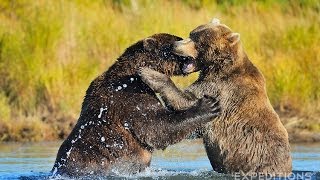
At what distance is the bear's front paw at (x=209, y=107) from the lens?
33.9 ft

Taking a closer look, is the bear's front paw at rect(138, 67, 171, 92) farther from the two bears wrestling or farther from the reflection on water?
the reflection on water

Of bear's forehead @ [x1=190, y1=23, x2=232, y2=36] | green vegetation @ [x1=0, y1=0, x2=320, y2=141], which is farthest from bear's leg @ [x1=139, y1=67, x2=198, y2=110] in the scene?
green vegetation @ [x1=0, y1=0, x2=320, y2=141]

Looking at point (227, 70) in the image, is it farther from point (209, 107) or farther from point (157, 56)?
point (157, 56)

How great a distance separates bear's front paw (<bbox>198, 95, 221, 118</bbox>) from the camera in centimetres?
1034

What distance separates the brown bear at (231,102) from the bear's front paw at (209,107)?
0.08m

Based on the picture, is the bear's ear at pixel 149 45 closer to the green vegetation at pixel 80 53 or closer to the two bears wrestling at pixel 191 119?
the two bears wrestling at pixel 191 119

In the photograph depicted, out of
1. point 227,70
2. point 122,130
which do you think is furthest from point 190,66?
point 122,130

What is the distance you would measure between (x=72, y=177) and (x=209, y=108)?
1491 mm

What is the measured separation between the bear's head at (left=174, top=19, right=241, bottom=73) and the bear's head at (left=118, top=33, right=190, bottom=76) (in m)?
0.28

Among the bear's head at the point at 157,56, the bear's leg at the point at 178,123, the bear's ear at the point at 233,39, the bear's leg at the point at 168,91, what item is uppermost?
the bear's ear at the point at 233,39

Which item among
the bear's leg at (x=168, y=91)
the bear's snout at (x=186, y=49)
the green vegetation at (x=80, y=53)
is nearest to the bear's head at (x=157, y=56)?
the bear's snout at (x=186, y=49)

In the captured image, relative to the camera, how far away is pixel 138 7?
2214 cm

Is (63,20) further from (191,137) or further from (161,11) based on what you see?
(191,137)

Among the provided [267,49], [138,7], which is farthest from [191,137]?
[138,7]
